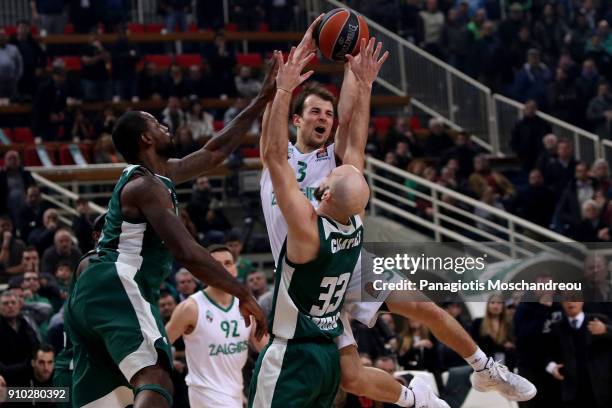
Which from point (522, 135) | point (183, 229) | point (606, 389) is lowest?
point (606, 389)

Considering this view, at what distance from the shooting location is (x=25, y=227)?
611 inches

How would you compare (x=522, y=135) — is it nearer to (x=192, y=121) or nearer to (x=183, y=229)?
(x=192, y=121)

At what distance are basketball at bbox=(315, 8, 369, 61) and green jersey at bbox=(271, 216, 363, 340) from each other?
1314mm

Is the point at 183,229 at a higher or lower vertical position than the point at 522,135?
higher

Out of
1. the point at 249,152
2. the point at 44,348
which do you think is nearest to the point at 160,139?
the point at 44,348

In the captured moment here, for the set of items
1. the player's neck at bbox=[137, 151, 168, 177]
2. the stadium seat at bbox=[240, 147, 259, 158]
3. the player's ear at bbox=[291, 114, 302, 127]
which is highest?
the player's ear at bbox=[291, 114, 302, 127]

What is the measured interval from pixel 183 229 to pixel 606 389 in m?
6.23

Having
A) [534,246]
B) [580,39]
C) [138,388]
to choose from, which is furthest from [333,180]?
[580,39]

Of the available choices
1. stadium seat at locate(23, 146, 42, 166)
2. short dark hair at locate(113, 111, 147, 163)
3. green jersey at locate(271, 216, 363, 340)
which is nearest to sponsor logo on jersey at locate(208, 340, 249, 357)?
green jersey at locate(271, 216, 363, 340)

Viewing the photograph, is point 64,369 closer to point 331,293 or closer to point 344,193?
point 331,293

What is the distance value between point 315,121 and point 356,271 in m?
0.98

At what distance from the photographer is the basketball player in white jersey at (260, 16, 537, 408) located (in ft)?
24.6

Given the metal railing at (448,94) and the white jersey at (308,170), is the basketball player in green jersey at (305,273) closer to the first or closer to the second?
the white jersey at (308,170)

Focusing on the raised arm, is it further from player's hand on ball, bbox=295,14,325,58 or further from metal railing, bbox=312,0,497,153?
metal railing, bbox=312,0,497,153
